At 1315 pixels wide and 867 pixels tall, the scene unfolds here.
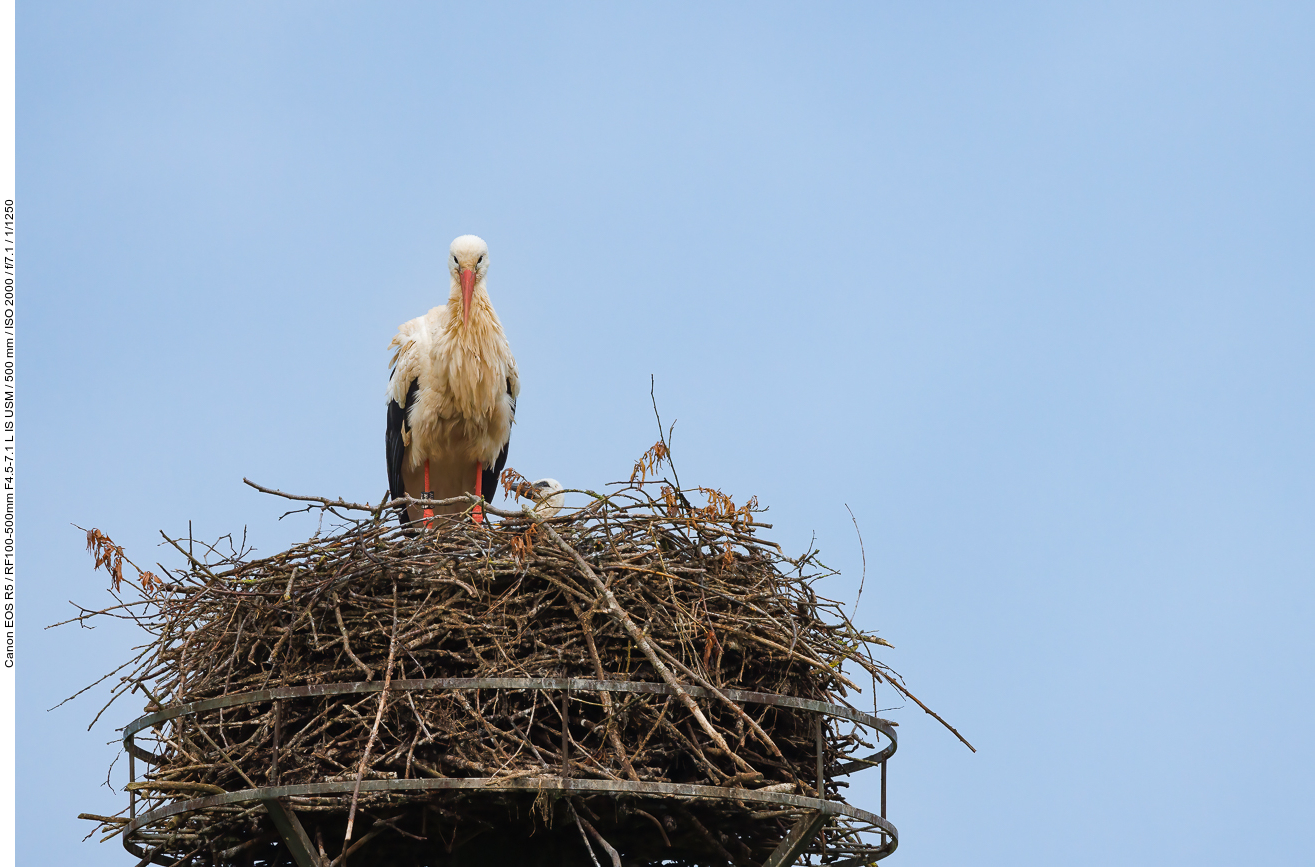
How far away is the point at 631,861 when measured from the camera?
8352 mm

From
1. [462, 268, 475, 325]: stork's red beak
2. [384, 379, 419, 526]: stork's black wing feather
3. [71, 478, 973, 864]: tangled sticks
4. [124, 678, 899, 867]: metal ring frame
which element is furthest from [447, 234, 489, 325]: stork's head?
[124, 678, 899, 867]: metal ring frame

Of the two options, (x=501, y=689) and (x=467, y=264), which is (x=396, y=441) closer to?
(x=467, y=264)

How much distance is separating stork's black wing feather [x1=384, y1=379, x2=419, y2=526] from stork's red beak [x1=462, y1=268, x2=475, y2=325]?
622 mm

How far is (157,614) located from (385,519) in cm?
138

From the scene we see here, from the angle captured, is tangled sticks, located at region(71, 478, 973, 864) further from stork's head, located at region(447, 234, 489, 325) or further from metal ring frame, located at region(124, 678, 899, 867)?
stork's head, located at region(447, 234, 489, 325)

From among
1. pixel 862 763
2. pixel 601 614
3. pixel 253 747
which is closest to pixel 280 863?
pixel 253 747

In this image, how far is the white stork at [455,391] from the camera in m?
10.9

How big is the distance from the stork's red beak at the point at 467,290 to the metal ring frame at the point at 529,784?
392 centimetres

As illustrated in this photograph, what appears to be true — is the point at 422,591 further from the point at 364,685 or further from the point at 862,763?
the point at 862,763

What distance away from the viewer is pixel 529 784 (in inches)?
268

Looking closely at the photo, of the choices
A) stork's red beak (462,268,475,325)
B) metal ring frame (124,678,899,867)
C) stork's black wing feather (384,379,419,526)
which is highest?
stork's red beak (462,268,475,325)

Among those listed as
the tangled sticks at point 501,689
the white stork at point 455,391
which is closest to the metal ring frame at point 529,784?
the tangled sticks at point 501,689

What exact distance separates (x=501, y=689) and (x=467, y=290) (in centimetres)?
433

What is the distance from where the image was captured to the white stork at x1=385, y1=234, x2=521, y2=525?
10.9m
